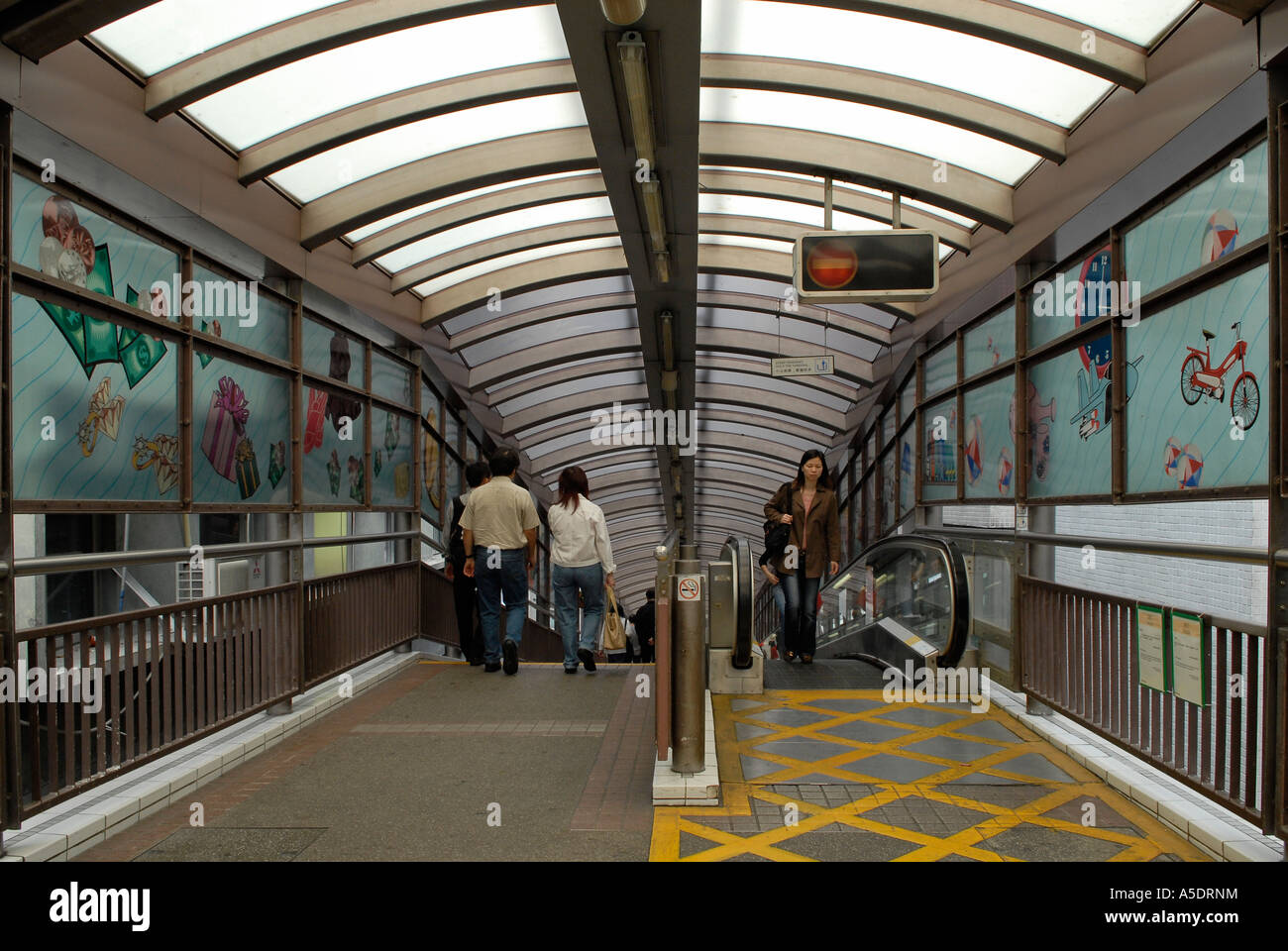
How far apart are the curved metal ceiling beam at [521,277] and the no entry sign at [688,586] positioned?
5.36 m

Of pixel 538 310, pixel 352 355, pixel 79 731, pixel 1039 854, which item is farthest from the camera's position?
pixel 538 310

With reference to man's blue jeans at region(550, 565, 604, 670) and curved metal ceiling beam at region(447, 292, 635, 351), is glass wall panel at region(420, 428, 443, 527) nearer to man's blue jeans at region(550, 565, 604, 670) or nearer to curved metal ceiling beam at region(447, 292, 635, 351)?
curved metal ceiling beam at region(447, 292, 635, 351)

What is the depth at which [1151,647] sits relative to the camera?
12.0 ft

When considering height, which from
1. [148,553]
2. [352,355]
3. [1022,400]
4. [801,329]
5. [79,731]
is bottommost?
[79,731]

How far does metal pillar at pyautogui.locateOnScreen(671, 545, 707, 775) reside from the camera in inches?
153

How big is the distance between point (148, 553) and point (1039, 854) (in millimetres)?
3722

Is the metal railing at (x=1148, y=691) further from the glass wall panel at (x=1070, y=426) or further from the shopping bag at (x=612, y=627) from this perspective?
the shopping bag at (x=612, y=627)

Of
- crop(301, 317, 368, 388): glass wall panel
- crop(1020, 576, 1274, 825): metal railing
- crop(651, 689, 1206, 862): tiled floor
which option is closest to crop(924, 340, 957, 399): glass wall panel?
crop(1020, 576, 1274, 825): metal railing

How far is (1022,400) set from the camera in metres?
5.75

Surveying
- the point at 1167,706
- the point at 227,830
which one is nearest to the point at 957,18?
the point at 1167,706

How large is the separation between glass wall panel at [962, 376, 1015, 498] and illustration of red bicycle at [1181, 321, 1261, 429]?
225cm

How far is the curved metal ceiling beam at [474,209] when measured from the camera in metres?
6.96

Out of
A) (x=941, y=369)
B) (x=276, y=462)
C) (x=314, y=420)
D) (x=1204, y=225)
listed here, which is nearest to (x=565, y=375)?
(x=941, y=369)

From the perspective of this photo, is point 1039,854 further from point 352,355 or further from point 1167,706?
point 352,355
